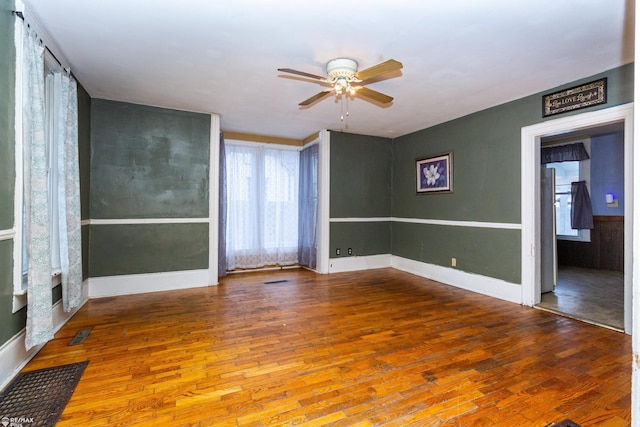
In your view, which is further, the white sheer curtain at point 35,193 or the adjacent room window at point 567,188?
the adjacent room window at point 567,188

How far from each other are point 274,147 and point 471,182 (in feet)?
11.3

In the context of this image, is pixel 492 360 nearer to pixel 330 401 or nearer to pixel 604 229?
pixel 330 401

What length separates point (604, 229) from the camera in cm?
557

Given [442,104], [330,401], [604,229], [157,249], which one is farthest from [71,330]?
[604,229]

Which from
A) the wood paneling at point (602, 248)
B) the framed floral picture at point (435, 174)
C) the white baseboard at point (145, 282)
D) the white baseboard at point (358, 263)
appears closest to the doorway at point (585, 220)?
the wood paneling at point (602, 248)

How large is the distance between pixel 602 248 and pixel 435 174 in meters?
3.62

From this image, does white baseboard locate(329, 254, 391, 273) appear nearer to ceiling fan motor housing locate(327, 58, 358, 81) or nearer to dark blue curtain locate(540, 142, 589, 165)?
ceiling fan motor housing locate(327, 58, 358, 81)

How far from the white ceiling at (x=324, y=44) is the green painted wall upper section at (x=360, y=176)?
5.83 feet

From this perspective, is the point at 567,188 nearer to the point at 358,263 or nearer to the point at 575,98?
the point at 575,98

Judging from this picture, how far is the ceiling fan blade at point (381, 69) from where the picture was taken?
88.0 inches

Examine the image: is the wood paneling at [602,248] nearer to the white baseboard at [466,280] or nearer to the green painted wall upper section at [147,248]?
the white baseboard at [466,280]

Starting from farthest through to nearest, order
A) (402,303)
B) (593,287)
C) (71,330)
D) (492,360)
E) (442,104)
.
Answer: (593,287)
(442,104)
(402,303)
(71,330)
(492,360)

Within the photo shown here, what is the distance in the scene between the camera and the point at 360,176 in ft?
18.5

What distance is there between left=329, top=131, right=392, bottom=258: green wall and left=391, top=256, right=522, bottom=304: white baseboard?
68 centimetres
